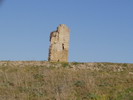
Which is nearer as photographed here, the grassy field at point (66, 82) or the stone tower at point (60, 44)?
the grassy field at point (66, 82)

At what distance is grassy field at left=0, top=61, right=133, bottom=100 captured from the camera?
13.5 meters

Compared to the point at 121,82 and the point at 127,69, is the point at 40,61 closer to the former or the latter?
the point at 127,69

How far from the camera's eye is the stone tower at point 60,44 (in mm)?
27875

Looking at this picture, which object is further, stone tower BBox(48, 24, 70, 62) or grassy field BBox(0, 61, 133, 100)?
stone tower BBox(48, 24, 70, 62)

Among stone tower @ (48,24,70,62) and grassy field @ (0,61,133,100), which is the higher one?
stone tower @ (48,24,70,62)

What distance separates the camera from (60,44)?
92.5ft

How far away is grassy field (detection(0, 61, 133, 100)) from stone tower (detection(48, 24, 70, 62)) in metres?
5.83

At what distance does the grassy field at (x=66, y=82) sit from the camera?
44.4 feet

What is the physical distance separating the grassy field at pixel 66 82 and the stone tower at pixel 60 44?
5.83m

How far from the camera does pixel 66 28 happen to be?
2864 cm

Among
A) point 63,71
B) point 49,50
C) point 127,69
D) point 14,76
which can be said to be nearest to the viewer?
point 14,76

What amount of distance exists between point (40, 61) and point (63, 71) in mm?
3917

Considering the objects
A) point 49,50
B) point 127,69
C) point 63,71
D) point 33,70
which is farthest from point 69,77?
point 49,50

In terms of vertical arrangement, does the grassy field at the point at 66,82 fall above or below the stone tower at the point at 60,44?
below
